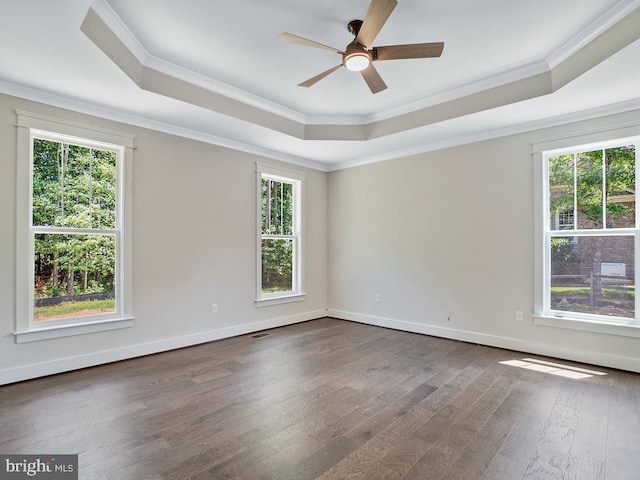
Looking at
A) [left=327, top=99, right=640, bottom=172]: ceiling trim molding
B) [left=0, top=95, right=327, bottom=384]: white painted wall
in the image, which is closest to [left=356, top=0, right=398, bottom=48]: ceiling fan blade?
[left=327, top=99, right=640, bottom=172]: ceiling trim molding

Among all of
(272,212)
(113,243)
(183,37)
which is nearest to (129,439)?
(113,243)

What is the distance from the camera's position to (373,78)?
287 centimetres

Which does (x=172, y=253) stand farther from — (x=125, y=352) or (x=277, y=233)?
(x=277, y=233)

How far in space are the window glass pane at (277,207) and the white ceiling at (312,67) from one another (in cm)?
95

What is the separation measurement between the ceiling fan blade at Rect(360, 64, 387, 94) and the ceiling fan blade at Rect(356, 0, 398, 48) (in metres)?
0.27

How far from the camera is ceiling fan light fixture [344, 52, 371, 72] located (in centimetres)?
255

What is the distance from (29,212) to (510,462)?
432 centimetres

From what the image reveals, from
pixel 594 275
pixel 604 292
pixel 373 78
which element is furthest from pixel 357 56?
pixel 604 292

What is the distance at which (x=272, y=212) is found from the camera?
17.8ft

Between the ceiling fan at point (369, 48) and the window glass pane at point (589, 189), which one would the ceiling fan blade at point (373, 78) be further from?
the window glass pane at point (589, 189)

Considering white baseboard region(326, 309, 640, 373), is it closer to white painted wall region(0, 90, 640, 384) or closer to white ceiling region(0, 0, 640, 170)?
white painted wall region(0, 90, 640, 384)

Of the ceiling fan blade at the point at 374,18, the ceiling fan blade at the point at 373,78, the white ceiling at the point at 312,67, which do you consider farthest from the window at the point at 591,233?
the ceiling fan blade at the point at 374,18

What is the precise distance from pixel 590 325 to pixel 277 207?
14.0 feet

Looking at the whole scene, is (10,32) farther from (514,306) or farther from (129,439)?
(514,306)
